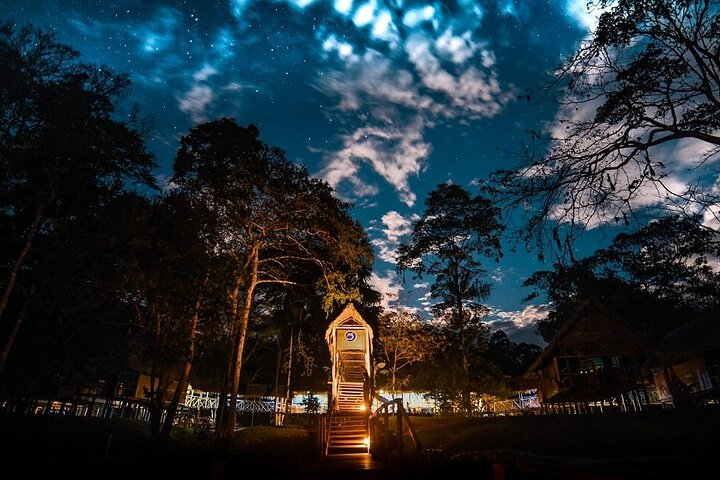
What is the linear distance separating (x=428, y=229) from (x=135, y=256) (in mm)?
16160

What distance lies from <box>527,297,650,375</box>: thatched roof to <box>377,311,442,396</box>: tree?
273 inches

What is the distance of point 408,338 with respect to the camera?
2436cm

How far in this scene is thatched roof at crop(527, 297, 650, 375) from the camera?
18.3 meters

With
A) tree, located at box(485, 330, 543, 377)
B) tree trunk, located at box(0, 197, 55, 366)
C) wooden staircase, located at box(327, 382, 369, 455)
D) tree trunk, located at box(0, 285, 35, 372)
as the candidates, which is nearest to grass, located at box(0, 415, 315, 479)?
wooden staircase, located at box(327, 382, 369, 455)

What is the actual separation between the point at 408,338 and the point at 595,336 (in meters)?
10.6

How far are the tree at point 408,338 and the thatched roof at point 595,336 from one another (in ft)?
22.7

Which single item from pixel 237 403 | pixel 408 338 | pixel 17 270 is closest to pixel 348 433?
pixel 408 338

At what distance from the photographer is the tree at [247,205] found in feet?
49.3

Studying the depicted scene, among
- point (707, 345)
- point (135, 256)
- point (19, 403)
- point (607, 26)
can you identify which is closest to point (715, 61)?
point (607, 26)

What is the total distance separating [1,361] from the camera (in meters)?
10.3

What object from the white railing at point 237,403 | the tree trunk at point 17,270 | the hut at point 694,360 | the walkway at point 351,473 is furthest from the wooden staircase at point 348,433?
the hut at point 694,360

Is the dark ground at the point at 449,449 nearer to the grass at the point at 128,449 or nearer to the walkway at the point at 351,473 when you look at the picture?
the grass at the point at 128,449

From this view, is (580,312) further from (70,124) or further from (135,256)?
(70,124)

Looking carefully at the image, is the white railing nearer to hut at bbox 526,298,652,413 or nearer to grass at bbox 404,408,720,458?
grass at bbox 404,408,720,458
